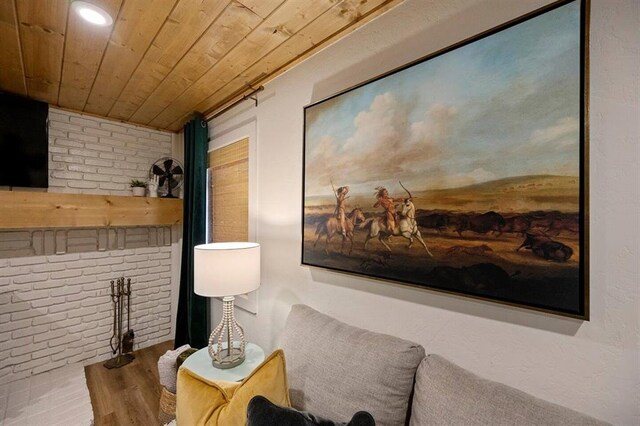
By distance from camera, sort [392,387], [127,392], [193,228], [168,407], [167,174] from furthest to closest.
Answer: [167,174] < [193,228] < [127,392] < [168,407] < [392,387]

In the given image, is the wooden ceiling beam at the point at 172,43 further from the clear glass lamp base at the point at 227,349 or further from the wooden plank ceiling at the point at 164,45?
the clear glass lamp base at the point at 227,349

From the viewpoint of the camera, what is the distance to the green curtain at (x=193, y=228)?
96.7 inches

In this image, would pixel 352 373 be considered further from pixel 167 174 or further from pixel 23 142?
pixel 23 142

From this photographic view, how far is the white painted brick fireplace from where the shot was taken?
2291 mm

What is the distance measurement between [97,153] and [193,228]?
1.22m

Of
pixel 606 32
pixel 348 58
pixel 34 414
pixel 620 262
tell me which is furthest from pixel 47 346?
pixel 606 32

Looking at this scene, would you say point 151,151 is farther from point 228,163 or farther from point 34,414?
point 34,414

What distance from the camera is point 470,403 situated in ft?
2.57

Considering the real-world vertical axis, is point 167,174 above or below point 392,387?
above

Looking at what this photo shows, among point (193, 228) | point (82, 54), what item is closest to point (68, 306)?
point (193, 228)

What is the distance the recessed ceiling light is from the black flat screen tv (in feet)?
4.84

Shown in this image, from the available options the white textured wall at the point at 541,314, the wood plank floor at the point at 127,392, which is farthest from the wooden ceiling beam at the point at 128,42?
the wood plank floor at the point at 127,392

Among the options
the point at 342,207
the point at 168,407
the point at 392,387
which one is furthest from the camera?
the point at 168,407

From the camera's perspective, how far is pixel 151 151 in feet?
9.82
